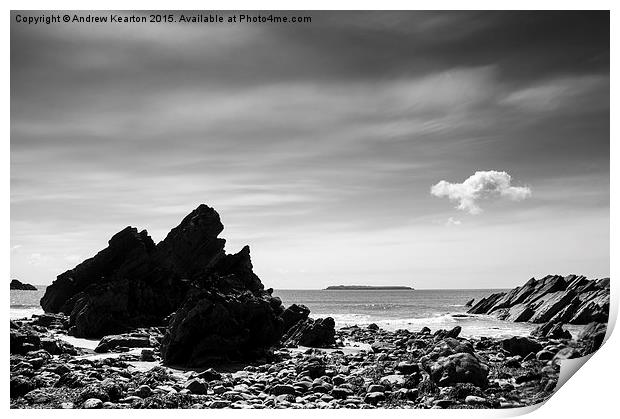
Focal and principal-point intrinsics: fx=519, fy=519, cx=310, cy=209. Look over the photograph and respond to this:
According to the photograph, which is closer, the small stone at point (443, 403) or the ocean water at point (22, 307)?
the small stone at point (443, 403)

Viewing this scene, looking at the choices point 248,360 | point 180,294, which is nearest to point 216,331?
point 248,360

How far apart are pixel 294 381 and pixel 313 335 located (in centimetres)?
1054

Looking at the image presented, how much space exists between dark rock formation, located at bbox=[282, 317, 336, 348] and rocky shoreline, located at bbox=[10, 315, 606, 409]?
23.2 feet

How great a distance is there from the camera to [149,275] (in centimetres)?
3331

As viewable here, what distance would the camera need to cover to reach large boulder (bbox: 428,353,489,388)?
13430 millimetres

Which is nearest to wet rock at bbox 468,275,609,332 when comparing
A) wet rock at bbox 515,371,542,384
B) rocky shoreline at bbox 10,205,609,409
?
rocky shoreline at bbox 10,205,609,409

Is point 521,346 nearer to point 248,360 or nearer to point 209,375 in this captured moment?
point 248,360

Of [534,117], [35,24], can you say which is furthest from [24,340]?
[534,117]

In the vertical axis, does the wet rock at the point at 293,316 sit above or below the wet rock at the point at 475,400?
above

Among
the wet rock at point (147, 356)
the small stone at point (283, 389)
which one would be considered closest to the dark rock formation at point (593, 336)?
the small stone at point (283, 389)

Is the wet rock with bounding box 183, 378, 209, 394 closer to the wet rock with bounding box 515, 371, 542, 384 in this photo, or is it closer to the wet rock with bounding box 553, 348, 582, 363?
the wet rock with bounding box 515, 371, 542, 384

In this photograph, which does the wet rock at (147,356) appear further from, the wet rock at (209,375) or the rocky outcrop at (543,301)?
the rocky outcrop at (543,301)

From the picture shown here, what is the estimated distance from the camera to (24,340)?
17234mm

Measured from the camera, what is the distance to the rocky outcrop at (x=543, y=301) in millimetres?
28775
